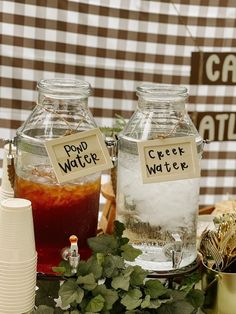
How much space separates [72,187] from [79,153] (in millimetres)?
61

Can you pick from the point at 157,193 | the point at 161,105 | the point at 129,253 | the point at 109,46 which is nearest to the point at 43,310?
the point at 129,253

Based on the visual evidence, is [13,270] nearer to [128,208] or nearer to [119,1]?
[128,208]

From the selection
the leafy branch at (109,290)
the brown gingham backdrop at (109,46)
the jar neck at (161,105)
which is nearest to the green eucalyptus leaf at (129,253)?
the leafy branch at (109,290)

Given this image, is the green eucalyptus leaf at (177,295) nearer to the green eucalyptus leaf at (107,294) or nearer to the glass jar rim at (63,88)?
the green eucalyptus leaf at (107,294)

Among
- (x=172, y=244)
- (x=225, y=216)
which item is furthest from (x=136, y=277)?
(x=225, y=216)

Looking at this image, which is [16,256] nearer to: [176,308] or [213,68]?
[176,308]

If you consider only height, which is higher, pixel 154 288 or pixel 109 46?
Answer: pixel 109 46

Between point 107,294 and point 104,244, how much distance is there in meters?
0.09

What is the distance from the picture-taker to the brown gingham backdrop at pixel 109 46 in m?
1.79

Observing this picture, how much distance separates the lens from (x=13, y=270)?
80 cm

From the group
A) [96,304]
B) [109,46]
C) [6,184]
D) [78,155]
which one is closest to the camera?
[96,304]

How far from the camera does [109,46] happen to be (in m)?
1.86

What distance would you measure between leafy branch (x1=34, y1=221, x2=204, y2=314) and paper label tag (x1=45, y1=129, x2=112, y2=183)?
11cm

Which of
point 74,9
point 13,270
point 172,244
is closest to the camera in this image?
point 13,270
